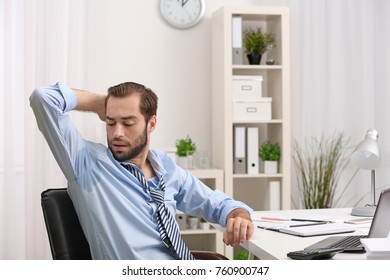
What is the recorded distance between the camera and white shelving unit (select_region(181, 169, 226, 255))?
3691mm

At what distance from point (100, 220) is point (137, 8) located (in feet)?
7.73

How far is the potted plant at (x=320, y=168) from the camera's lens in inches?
154

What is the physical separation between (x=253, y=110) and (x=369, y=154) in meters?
1.55

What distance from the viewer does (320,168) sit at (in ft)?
12.8

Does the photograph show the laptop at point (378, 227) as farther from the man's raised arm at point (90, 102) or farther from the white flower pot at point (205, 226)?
the white flower pot at point (205, 226)

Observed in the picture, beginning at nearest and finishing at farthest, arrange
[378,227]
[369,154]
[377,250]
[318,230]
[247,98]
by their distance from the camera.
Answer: [377,250] < [378,227] < [318,230] < [369,154] < [247,98]

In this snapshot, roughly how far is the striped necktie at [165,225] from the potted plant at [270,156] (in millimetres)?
2010

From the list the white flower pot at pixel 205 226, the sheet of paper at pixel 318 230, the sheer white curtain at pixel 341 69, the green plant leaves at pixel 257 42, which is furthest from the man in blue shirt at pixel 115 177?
the sheer white curtain at pixel 341 69

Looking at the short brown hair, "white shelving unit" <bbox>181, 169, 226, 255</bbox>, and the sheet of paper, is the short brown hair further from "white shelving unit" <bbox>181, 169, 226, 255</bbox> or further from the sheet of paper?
"white shelving unit" <bbox>181, 169, 226, 255</bbox>

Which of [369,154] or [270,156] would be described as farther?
[270,156]

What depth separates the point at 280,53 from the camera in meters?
3.85

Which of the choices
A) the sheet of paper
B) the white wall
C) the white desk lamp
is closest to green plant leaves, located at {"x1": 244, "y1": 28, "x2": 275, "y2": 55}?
the white wall

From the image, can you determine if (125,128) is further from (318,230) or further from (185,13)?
(185,13)

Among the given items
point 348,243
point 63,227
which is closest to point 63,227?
point 63,227
